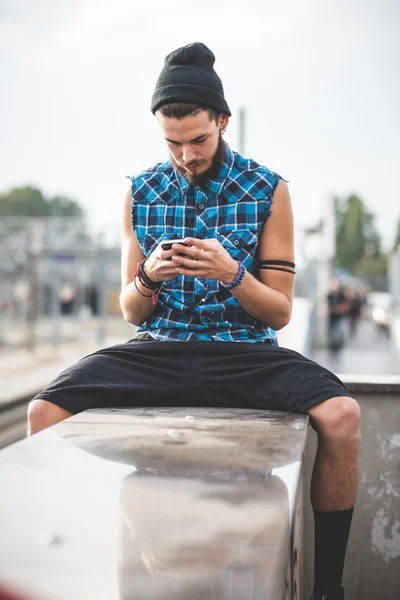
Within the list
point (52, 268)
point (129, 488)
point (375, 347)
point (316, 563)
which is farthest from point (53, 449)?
point (375, 347)

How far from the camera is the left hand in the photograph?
2293 millimetres

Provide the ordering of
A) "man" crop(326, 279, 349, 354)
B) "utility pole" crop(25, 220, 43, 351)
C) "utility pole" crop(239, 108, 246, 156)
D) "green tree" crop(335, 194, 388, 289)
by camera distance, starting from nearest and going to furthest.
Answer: "utility pole" crop(239, 108, 246, 156) → "utility pole" crop(25, 220, 43, 351) → "man" crop(326, 279, 349, 354) → "green tree" crop(335, 194, 388, 289)

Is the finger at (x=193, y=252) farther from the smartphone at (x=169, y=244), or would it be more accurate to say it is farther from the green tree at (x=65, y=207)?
the green tree at (x=65, y=207)

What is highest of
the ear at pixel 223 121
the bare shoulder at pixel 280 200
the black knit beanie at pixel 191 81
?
the black knit beanie at pixel 191 81

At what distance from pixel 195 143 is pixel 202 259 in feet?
1.60

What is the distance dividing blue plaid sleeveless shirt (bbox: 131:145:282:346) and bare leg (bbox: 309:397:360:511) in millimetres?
557

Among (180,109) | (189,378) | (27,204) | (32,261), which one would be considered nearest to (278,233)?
(180,109)

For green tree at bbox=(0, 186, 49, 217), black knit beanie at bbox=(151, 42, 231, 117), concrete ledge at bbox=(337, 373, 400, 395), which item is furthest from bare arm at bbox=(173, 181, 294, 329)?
green tree at bbox=(0, 186, 49, 217)

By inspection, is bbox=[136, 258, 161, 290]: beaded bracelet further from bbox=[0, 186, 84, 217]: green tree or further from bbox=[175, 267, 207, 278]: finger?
bbox=[0, 186, 84, 217]: green tree

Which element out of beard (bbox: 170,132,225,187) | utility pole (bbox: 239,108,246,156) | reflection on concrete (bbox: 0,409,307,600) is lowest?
reflection on concrete (bbox: 0,409,307,600)

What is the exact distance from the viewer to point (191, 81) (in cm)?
247

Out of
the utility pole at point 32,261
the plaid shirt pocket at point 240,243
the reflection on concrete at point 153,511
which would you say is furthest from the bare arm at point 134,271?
the utility pole at point 32,261

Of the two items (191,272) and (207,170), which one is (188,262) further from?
(207,170)

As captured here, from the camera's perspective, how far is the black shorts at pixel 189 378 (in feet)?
7.30
